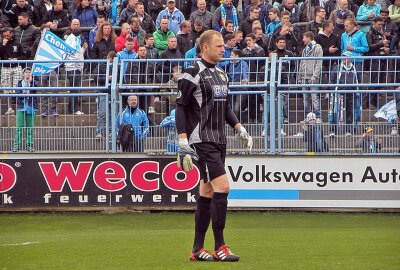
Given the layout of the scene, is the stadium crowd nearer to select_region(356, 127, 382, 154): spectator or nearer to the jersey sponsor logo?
select_region(356, 127, 382, 154): spectator

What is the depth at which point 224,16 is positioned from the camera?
2288cm

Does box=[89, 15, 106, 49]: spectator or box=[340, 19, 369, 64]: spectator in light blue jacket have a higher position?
box=[89, 15, 106, 49]: spectator

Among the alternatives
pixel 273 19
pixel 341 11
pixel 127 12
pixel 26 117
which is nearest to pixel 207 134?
pixel 26 117

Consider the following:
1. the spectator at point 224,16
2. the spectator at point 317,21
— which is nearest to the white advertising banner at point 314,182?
the spectator at point 317,21

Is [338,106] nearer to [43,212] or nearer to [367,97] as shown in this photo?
[367,97]

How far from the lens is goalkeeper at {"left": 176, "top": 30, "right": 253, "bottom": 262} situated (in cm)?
1032

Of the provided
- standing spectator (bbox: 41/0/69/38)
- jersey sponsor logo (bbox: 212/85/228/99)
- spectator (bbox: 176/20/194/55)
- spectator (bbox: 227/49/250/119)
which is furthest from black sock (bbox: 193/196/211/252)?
standing spectator (bbox: 41/0/69/38)

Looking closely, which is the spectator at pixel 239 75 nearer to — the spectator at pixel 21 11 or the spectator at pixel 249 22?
the spectator at pixel 249 22

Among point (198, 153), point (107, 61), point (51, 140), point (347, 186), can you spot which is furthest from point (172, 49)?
point (198, 153)

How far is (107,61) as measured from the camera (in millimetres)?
18344

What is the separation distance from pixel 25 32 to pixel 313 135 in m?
8.15

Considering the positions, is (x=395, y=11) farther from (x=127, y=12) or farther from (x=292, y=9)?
(x=127, y=12)

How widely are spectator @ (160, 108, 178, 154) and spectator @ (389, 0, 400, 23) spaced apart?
6420 mm

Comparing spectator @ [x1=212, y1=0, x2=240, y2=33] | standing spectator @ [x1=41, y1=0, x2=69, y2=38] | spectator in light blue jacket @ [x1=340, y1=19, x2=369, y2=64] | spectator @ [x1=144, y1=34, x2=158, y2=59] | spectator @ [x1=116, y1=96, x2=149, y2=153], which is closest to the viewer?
spectator @ [x1=116, y1=96, x2=149, y2=153]
